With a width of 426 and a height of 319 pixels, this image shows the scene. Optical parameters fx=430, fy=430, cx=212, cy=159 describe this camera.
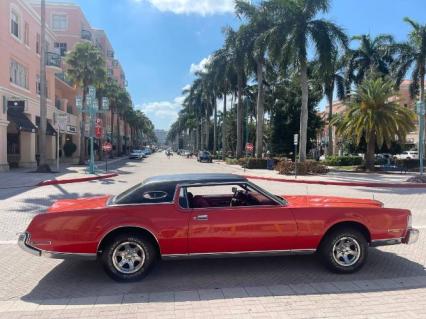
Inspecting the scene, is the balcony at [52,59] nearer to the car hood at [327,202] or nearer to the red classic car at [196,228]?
the red classic car at [196,228]

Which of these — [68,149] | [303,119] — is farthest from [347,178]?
[68,149]

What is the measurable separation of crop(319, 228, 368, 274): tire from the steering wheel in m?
1.26

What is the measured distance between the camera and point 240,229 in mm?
5789

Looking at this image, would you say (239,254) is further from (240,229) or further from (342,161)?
(342,161)

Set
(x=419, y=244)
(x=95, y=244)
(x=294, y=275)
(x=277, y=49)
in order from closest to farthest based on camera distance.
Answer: (x=95, y=244) < (x=294, y=275) < (x=419, y=244) < (x=277, y=49)

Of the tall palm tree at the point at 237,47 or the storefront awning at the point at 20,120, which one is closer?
the storefront awning at the point at 20,120

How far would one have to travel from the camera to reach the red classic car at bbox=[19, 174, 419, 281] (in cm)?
566

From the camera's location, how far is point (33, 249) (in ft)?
18.7

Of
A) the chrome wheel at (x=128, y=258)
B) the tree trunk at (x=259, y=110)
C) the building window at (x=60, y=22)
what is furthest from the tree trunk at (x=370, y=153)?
the building window at (x=60, y=22)

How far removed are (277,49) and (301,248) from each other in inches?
997

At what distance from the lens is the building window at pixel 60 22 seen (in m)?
56.3

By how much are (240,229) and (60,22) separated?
190 ft

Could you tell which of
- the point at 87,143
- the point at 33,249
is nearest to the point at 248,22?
the point at 87,143

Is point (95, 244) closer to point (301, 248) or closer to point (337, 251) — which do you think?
point (301, 248)
